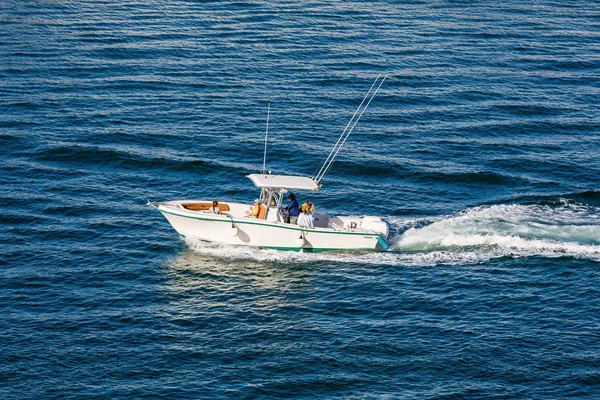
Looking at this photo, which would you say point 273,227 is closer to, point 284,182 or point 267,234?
point 267,234

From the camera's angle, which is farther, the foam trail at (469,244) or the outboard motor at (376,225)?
the outboard motor at (376,225)

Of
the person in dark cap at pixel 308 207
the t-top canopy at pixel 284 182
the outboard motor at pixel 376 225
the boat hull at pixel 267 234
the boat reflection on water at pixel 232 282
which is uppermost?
the t-top canopy at pixel 284 182

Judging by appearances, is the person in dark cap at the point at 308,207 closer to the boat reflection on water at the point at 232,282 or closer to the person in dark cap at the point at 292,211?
the person in dark cap at the point at 292,211

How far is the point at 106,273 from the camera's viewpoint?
5784 centimetres

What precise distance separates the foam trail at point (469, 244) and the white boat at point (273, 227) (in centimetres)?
59

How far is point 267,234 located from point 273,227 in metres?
0.61

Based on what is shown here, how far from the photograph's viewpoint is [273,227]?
194 ft

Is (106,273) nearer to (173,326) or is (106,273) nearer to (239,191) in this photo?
(173,326)

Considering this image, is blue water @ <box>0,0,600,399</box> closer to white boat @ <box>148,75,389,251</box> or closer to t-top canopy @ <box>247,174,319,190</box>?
white boat @ <box>148,75,389,251</box>

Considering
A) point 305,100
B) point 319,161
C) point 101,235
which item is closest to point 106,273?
point 101,235

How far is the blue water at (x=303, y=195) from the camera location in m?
48.8

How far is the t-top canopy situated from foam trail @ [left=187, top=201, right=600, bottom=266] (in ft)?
12.7

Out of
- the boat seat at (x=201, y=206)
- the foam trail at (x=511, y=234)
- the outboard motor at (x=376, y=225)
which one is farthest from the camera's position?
the boat seat at (x=201, y=206)

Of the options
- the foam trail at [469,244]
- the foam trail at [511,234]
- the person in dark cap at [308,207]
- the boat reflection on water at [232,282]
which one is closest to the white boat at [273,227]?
the foam trail at [469,244]
